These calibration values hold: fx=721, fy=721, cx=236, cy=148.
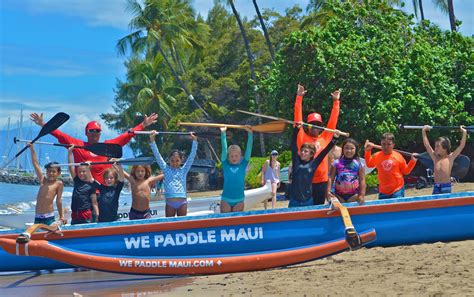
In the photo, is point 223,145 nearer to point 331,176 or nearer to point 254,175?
point 331,176

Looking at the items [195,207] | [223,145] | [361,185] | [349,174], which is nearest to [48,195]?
[223,145]

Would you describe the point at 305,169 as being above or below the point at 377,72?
below

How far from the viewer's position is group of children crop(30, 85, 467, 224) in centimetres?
884

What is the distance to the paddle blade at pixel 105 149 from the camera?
378 inches

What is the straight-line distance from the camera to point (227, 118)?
37281 mm

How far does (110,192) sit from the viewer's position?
9508 millimetres

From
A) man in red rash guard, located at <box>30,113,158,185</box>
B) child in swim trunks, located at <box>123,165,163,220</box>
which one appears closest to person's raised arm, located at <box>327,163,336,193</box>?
child in swim trunks, located at <box>123,165,163,220</box>

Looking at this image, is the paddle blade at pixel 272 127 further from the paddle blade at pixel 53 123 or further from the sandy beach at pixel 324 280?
the paddle blade at pixel 53 123

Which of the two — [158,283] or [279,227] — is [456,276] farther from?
[158,283]

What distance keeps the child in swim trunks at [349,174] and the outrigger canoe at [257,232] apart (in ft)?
1.01

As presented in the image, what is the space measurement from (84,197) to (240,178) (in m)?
2.08

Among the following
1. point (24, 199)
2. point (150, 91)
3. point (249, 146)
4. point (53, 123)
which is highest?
point (150, 91)

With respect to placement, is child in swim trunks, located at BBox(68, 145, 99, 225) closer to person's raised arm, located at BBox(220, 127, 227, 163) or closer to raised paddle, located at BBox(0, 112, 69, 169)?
raised paddle, located at BBox(0, 112, 69, 169)

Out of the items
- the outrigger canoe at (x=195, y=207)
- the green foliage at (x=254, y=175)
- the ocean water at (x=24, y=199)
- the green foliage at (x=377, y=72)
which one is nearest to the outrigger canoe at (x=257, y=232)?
the outrigger canoe at (x=195, y=207)
